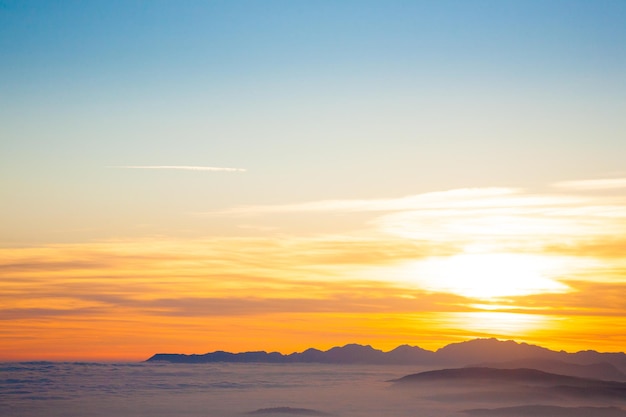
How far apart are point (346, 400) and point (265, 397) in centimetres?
2000

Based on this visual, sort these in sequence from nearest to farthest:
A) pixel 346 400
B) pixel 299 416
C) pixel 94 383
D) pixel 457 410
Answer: pixel 299 416, pixel 94 383, pixel 346 400, pixel 457 410

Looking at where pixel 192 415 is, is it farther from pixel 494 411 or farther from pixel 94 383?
pixel 494 411

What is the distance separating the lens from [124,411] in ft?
377

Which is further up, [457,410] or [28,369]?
[28,369]

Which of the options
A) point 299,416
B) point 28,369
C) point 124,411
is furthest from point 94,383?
point 299,416

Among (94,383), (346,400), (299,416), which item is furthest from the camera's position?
(346,400)

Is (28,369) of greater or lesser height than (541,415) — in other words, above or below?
above

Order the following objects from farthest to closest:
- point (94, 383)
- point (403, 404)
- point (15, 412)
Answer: point (403, 404)
point (94, 383)
point (15, 412)

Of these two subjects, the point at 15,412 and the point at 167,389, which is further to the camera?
the point at 167,389

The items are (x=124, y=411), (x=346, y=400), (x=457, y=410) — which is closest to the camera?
(x=124, y=411)

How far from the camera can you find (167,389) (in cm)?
15425

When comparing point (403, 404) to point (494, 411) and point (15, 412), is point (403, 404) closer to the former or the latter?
point (494, 411)

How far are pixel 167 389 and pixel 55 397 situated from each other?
36161 millimetres

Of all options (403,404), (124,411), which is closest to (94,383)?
(124,411)
